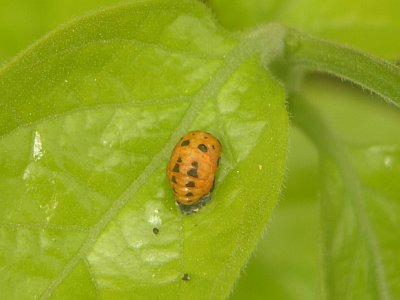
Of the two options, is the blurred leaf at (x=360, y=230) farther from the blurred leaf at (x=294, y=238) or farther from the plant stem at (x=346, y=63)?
the blurred leaf at (x=294, y=238)

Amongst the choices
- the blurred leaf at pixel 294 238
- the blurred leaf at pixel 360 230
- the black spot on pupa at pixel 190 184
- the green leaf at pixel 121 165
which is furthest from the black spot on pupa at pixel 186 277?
the blurred leaf at pixel 294 238

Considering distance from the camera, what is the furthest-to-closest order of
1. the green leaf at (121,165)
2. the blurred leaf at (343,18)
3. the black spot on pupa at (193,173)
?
the blurred leaf at (343,18), the black spot on pupa at (193,173), the green leaf at (121,165)

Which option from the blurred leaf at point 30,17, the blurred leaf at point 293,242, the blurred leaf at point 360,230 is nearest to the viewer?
the blurred leaf at point 360,230

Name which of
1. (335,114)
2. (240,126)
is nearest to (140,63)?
(240,126)

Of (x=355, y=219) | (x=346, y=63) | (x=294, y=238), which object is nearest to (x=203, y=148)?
(x=346, y=63)

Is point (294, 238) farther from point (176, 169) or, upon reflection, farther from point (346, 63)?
point (176, 169)

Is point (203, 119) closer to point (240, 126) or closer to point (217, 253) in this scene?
point (240, 126)
